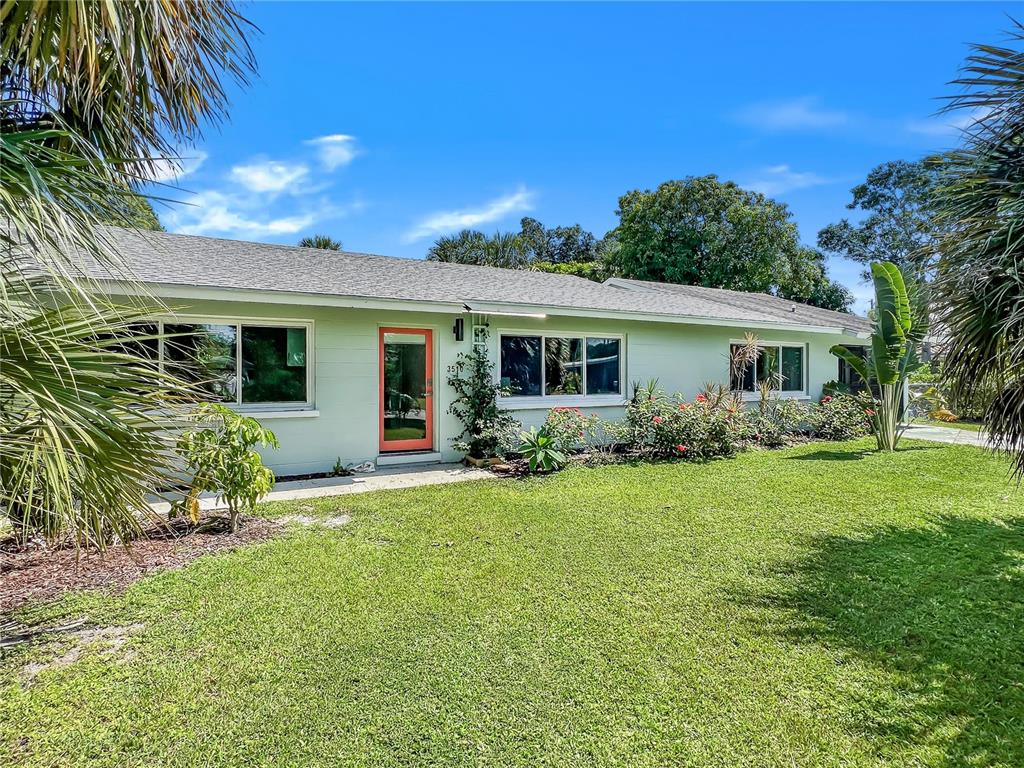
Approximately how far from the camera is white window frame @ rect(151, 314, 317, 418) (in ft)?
27.2

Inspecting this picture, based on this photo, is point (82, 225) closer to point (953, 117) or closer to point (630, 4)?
point (953, 117)

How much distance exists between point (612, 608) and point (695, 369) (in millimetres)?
10191

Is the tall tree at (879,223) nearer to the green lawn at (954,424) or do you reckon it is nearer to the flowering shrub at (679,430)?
the green lawn at (954,424)

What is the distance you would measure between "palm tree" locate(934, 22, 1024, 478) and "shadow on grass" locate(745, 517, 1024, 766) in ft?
4.24

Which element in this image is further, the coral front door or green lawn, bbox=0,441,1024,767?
the coral front door

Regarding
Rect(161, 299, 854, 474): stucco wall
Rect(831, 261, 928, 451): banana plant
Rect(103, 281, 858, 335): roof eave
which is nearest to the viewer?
Rect(103, 281, 858, 335): roof eave

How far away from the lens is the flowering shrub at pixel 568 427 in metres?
10.0

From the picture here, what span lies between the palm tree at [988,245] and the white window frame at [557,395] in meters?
7.09

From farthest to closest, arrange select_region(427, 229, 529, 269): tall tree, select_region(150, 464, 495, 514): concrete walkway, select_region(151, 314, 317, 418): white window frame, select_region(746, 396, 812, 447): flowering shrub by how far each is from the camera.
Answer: select_region(427, 229, 529, 269): tall tree
select_region(746, 396, 812, 447): flowering shrub
select_region(151, 314, 317, 418): white window frame
select_region(150, 464, 495, 514): concrete walkway

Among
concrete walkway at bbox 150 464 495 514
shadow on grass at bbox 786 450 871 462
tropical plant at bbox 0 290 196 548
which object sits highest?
tropical plant at bbox 0 290 196 548

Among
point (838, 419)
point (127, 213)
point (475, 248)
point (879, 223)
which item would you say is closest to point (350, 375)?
point (127, 213)

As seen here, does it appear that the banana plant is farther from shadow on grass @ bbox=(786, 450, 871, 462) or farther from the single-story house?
the single-story house

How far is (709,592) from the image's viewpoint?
443cm

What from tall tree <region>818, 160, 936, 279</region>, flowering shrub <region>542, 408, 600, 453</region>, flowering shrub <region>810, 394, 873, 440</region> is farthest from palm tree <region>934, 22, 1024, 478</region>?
tall tree <region>818, 160, 936, 279</region>
